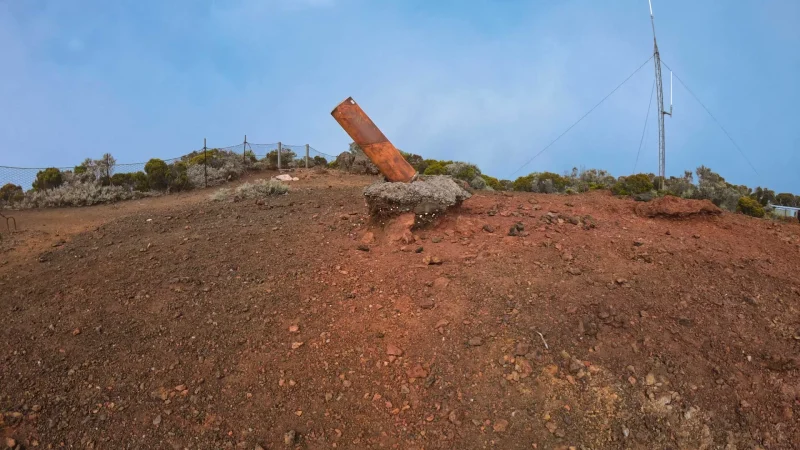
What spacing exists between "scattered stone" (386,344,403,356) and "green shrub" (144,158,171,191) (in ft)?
44.4

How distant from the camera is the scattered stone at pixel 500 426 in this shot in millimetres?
4062

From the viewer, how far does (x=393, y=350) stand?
478 cm

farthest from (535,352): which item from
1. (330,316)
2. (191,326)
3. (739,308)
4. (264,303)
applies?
(191,326)

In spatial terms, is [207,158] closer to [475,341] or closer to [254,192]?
[254,192]

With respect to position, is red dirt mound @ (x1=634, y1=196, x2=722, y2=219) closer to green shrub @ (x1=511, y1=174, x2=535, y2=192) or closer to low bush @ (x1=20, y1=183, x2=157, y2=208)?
green shrub @ (x1=511, y1=174, x2=535, y2=192)

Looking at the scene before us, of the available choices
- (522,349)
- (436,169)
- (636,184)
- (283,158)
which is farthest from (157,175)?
(522,349)

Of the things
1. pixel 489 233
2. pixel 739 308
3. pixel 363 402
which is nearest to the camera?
pixel 363 402

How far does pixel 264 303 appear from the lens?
18.3 ft

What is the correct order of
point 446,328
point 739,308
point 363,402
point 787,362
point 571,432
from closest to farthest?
point 571,432
point 363,402
point 787,362
point 446,328
point 739,308

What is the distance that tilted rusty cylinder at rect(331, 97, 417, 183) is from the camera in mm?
6902

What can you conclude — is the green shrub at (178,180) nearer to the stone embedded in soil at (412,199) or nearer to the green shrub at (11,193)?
the green shrub at (11,193)

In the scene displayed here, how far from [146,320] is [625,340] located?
458 cm

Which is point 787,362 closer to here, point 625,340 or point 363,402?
point 625,340

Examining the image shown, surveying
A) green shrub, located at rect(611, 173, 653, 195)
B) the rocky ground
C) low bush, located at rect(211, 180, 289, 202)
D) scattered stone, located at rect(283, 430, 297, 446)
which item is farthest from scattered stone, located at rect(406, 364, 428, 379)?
green shrub, located at rect(611, 173, 653, 195)
